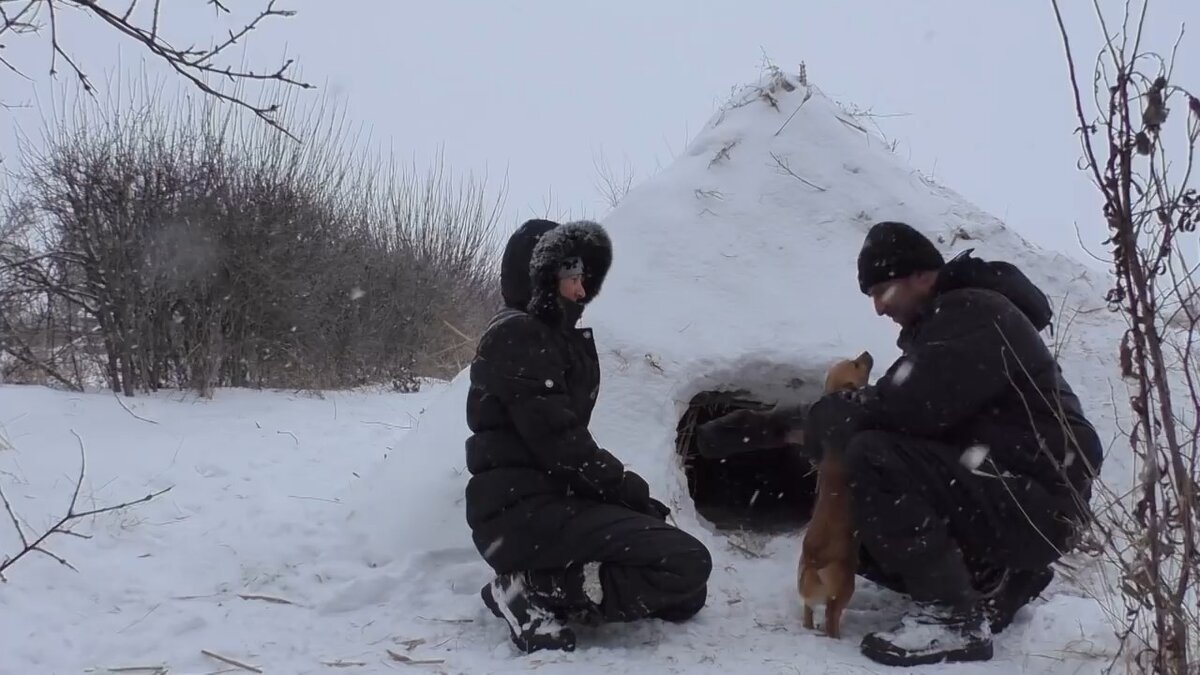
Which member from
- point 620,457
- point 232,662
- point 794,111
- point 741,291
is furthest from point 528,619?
point 794,111

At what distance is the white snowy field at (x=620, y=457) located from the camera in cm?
350

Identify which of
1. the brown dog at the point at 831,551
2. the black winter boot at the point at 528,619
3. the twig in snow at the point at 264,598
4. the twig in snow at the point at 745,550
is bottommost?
the twig in snow at the point at 264,598

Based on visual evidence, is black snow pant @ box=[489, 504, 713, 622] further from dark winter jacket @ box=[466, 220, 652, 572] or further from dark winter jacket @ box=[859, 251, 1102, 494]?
dark winter jacket @ box=[859, 251, 1102, 494]

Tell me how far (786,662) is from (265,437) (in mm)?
4504

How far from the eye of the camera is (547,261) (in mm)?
3412

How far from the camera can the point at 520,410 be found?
10.9 ft

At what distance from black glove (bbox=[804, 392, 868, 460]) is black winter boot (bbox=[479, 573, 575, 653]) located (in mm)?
1171

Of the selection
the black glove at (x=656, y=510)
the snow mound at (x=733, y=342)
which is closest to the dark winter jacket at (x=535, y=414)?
the black glove at (x=656, y=510)

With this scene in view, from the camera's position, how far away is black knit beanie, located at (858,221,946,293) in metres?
3.54

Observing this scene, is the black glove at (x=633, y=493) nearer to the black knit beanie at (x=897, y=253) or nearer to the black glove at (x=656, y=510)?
the black glove at (x=656, y=510)

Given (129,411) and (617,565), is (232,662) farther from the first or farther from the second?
(129,411)

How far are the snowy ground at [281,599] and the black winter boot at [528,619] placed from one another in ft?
0.21

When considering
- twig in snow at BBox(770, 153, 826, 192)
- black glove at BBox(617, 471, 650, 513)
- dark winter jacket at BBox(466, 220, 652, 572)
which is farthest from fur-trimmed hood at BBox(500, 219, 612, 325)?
twig in snow at BBox(770, 153, 826, 192)

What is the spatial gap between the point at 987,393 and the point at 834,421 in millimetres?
555
